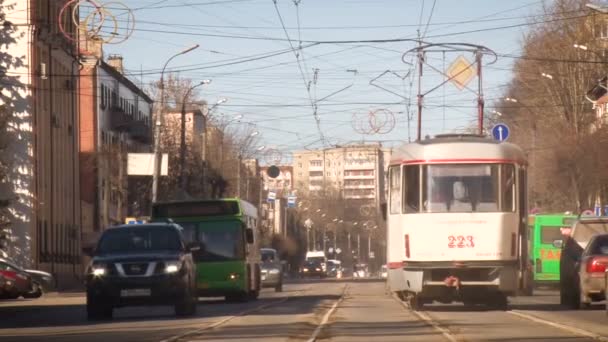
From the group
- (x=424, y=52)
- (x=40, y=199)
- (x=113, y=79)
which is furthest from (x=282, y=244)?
(x=424, y=52)

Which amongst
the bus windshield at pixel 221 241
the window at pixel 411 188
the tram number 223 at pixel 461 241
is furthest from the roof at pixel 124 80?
the tram number 223 at pixel 461 241

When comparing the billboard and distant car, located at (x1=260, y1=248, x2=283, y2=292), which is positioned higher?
the billboard

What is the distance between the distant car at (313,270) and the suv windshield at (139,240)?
84904mm

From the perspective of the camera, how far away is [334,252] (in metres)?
166

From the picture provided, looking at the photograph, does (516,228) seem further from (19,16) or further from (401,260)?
Result: (19,16)

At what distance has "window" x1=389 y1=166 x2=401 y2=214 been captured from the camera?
28.3 metres

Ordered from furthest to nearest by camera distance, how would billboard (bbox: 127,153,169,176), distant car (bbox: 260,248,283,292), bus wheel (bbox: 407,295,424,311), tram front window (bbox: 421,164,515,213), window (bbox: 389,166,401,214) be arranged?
1. billboard (bbox: 127,153,169,176)
2. distant car (bbox: 260,248,283,292)
3. bus wheel (bbox: 407,295,424,311)
4. window (bbox: 389,166,401,214)
5. tram front window (bbox: 421,164,515,213)

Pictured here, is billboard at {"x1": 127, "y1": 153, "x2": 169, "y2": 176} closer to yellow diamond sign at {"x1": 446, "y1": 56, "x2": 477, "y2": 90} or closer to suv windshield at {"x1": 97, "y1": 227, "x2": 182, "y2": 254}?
yellow diamond sign at {"x1": 446, "y1": 56, "x2": 477, "y2": 90}

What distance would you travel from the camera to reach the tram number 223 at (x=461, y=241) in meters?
27.4

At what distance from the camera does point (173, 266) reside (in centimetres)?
2653

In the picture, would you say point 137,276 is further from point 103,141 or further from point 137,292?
point 103,141

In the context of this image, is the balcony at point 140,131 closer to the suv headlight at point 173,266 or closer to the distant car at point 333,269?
the distant car at point 333,269

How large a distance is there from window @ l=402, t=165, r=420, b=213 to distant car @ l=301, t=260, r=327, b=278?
278 ft

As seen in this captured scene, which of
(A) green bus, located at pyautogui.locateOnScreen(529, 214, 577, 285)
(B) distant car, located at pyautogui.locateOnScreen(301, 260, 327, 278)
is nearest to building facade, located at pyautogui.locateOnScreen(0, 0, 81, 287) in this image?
(A) green bus, located at pyautogui.locateOnScreen(529, 214, 577, 285)
